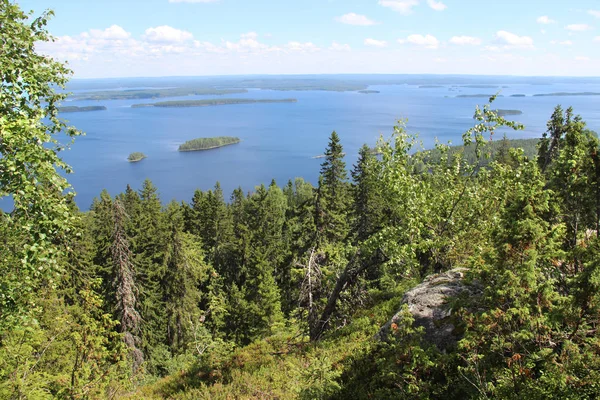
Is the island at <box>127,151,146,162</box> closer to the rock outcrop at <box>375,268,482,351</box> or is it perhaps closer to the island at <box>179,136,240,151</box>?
the island at <box>179,136,240,151</box>

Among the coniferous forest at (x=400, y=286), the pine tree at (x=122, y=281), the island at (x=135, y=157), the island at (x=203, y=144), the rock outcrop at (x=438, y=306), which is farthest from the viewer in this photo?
the island at (x=203, y=144)

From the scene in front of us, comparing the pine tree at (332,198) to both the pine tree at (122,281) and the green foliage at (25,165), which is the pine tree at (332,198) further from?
the green foliage at (25,165)

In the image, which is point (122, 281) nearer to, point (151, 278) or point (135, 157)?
point (151, 278)

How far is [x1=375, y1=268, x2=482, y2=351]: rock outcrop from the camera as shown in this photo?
7117 mm

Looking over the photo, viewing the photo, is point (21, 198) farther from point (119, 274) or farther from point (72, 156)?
point (72, 156)

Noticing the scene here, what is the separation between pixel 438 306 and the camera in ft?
25.5

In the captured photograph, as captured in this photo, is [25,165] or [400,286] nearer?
[25,165]

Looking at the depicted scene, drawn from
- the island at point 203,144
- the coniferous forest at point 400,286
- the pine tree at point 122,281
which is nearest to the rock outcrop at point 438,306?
the coniferous forest at point 400,286

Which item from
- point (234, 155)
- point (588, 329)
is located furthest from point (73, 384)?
point (234, 155)

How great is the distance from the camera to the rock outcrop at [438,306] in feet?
23.4

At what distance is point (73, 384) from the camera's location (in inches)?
285

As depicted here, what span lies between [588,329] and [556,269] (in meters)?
1.10

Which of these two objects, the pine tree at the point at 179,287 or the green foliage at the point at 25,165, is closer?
the green foliage at the point at 25,165

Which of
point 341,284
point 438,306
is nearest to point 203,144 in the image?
point 341,284
